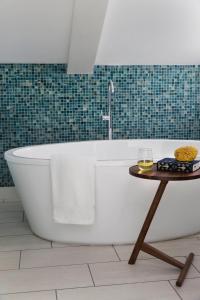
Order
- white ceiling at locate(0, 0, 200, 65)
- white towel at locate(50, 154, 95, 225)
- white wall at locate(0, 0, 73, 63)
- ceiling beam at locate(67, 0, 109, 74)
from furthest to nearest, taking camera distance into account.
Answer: white ceiling at locate(0, 0, 200, 65) < white wall at locate(0, 0, 73, 63) < ceiling beam at locate(67, 0, 109, 74) < white towel at locate(50, 154, 95, 225)

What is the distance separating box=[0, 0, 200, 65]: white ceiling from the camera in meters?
3.81

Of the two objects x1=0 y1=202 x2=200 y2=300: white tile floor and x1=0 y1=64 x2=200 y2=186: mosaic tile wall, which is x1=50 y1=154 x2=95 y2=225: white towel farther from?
x1=0 y1=64 x2=200 y2=186: mosaic tile wall

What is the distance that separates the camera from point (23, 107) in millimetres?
4621

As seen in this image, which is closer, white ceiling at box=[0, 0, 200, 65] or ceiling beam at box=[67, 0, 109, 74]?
ceiling beam at box=[67, 0, 109, 74]

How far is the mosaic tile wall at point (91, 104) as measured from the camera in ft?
15.1

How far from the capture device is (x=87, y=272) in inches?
109

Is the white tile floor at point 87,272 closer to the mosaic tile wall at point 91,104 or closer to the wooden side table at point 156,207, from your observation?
the wooden side table at point 156,207

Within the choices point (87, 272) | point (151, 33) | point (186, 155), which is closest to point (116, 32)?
point (151, 33)

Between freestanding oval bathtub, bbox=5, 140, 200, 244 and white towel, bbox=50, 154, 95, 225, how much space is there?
0.18ft

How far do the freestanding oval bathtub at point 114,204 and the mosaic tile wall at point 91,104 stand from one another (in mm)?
1318

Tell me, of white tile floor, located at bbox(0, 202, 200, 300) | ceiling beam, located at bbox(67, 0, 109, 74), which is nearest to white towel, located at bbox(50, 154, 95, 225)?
white tile floor, located at bbox(0, 202, 200, 300)

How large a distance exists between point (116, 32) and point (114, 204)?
1.95 m

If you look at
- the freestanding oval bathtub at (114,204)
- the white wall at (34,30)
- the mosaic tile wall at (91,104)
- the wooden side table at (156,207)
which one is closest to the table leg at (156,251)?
the wooden side table at (156,207)

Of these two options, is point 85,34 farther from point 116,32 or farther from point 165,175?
point 165,175
